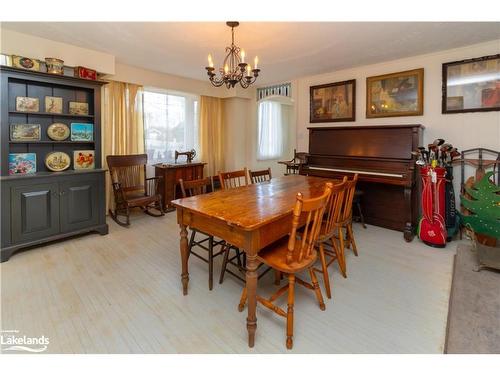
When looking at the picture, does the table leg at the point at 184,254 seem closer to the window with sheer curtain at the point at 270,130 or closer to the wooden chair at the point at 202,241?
the wooden chair at the point at 202,241

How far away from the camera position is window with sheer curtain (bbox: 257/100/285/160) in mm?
6639

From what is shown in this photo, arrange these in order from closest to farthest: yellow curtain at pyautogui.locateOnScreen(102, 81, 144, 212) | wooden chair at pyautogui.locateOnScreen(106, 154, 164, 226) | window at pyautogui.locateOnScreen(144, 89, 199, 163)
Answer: wooden chair at pyautogui.locateOnScreen(106, 154, 164, 226) → yellow curtain at pyautogui.locateOnScreen(102, 81, 144, 212) → window at pyautogui.locateOnScreen(144, 89, 199, 163)

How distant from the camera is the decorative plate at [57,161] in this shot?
3.18m

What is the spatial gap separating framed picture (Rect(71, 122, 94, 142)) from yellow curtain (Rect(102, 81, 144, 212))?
75cm

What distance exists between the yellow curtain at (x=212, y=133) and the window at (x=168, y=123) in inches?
5.6

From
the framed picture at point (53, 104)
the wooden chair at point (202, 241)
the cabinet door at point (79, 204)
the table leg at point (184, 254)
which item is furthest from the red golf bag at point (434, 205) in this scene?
the framed picture at point (53, 104)

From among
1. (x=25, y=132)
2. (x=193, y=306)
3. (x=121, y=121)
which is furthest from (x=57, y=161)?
(x=193, y=306)

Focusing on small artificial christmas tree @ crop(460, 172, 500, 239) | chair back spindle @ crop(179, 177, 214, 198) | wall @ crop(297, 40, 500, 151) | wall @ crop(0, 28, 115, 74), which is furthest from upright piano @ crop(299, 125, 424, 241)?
wall @ crop(0, 28, 115, 74)

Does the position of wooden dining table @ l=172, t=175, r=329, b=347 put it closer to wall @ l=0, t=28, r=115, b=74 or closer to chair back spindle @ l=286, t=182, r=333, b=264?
chair back spindle @ l=286, t=182, r=333, b=264

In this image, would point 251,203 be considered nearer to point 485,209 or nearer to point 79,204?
point 485,209

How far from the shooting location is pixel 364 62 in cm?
404

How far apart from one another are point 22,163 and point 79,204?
2.33 ft

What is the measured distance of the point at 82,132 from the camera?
3.45 meters

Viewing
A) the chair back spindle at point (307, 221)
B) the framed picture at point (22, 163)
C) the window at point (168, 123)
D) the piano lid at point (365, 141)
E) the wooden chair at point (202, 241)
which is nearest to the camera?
the chair back spindle at point (307, 221)
